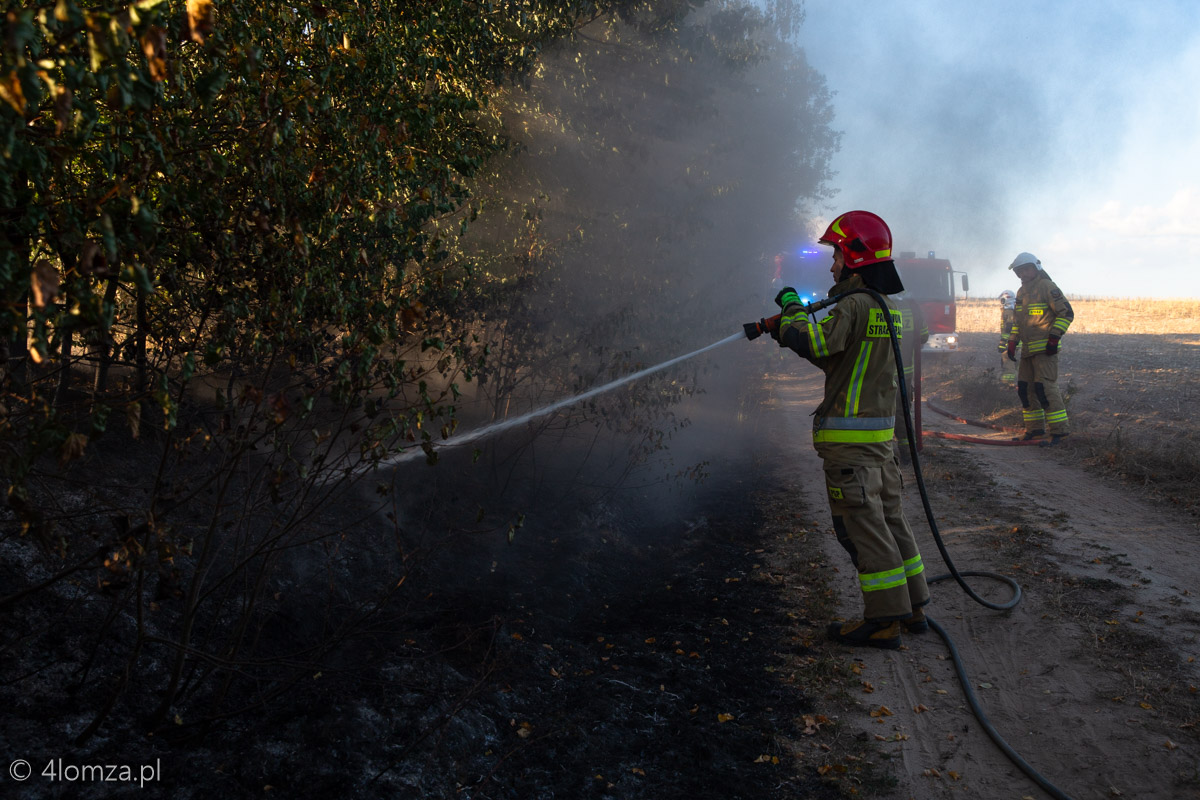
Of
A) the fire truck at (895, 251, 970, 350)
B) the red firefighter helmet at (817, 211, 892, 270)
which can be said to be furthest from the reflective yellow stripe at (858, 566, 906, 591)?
the fire truck at (895, 251, 970, 350)

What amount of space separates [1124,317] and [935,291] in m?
15.3

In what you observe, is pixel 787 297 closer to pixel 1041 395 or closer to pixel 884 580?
pixel 884 580

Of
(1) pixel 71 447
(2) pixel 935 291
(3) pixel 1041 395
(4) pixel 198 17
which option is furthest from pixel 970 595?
(2) pixel 935 291

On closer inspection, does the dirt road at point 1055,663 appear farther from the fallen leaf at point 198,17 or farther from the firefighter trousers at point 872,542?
the fallen leaf at point 198,17

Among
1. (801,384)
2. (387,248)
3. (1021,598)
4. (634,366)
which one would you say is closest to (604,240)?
(634,366)

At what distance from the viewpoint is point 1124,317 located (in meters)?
27.1

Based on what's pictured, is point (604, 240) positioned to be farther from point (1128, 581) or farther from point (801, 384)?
point (801, 384)

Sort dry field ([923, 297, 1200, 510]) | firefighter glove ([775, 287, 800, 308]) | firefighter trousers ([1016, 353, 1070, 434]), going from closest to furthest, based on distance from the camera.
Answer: firefighter glove ([775, 287, 800, 308]) → dry field ([923, 297, 1200, 510]) → firefighter trousers ([1016, 353, 1070, 434])

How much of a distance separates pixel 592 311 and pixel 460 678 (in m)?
4.51

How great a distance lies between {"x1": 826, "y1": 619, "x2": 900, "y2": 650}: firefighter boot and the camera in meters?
3.96

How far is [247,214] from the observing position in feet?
8.20

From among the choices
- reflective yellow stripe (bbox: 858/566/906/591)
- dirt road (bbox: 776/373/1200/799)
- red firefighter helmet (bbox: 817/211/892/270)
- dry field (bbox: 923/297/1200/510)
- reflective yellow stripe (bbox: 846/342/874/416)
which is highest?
red firefighter helmet (bbox: 817/211/892/270)

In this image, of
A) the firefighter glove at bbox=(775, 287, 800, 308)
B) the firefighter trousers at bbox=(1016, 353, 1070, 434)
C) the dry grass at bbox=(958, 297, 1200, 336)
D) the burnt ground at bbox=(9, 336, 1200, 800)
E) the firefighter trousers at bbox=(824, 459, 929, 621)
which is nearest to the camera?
the burnt ground at bbox=(9, 336, 1200, 800)

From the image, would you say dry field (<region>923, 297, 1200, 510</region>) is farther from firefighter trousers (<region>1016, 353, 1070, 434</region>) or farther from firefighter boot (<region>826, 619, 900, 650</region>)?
firefighter boot (<region>826, 619, 900, 650</region>)
